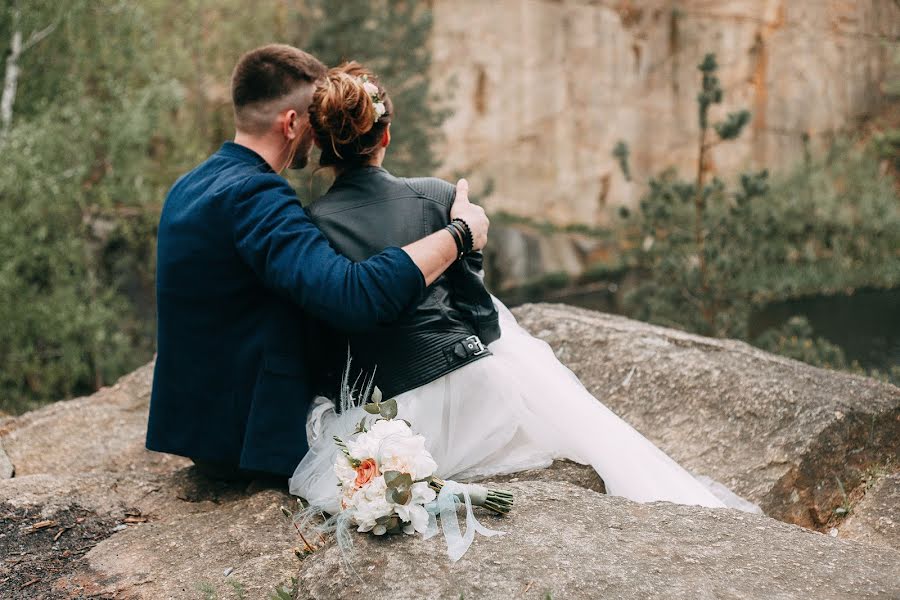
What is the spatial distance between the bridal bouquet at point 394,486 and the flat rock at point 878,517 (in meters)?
1.51

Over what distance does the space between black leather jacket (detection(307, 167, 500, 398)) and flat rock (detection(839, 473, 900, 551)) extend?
148 centimetres

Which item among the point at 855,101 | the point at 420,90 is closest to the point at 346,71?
the point at 420,90

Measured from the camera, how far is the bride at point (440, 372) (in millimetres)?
2781

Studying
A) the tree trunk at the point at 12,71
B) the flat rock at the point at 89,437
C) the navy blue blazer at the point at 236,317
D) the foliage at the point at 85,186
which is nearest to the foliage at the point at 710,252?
the flat rock at the point at 89,437

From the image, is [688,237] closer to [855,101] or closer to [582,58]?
[582,58]

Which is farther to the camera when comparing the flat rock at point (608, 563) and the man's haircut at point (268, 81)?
the man's haircut at point (268, 81)

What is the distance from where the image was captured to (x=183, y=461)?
3.78 m

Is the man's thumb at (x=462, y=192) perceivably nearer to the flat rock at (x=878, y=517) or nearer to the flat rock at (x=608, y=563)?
the flat rock at (x=608, y=563)

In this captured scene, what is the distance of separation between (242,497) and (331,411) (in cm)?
46

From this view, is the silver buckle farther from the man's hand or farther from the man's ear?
the man's ear

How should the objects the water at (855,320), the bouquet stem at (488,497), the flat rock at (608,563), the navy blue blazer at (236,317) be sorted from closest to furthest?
the flat rock at (608,563) → the bouquet stem at (488,497) → the navy blue blazer at (236,317) → the water at (855,320)

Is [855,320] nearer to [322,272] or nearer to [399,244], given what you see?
[399,244]

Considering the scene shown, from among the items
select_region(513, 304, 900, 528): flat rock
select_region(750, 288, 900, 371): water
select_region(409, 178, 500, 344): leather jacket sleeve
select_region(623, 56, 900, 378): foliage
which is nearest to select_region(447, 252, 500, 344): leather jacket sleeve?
select_region(409, 178, 500, 344): leather jacket sleeve

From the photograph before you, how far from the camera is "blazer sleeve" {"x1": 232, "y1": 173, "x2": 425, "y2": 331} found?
2.52 metres
